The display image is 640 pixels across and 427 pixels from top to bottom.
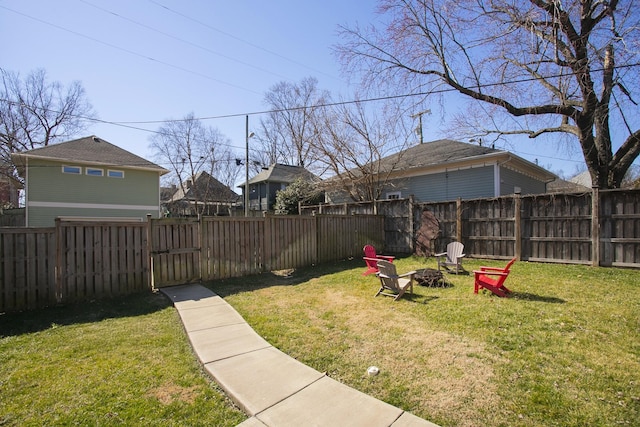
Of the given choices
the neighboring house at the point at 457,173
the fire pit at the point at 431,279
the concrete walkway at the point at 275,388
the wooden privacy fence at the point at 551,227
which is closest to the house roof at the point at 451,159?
the neighboring house at the point at 457,173

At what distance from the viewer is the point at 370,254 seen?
8.41 m

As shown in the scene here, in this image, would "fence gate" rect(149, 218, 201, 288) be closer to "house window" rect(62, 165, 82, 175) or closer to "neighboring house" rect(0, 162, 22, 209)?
"house window" rect(62, 165, 82, 175)

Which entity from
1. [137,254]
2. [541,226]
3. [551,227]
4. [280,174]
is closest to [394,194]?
[541,226]

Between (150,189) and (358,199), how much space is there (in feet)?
41.9

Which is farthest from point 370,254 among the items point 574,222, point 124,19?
point 124,19

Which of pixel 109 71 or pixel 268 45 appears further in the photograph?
pixel 268 45

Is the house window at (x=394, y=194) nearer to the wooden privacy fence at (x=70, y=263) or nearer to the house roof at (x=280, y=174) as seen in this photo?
the wooden privacy fence at (x=70, y=263)

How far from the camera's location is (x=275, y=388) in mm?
2887

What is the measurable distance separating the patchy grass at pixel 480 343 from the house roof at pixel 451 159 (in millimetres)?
7187

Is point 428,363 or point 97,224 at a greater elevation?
point 97,224

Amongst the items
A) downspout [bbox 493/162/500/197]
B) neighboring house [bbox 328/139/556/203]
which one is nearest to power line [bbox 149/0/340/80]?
neighboring house [bbox 328/139/556/203]

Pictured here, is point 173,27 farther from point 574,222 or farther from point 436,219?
point 574,222

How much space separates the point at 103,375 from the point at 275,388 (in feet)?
6.10

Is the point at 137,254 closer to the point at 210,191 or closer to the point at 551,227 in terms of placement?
the point at 551,227
